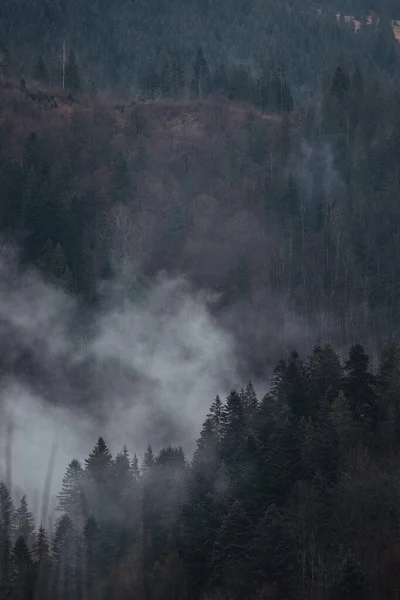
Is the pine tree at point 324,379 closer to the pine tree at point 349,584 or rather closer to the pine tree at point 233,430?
the pine tree at point 233,430

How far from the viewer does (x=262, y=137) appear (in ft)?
341

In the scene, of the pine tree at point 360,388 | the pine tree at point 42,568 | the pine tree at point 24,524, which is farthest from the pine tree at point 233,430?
the pine tree at point 24,524

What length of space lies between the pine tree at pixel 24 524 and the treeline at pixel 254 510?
14 cm

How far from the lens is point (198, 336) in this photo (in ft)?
288

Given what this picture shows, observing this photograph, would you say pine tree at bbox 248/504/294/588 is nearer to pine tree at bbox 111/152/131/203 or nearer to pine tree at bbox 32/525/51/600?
pine tree at bbox 32/525/51/600

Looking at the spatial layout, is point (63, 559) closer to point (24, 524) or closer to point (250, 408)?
point (24, 524)

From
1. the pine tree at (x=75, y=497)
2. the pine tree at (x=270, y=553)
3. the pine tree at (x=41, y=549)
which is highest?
the pine tree at (x=75, y=497)

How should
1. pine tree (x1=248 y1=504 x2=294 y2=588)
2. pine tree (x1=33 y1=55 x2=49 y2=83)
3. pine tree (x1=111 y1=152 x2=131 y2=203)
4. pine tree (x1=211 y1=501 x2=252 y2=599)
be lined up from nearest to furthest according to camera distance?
1. pine tree (x1=248 y1=504 x2=294 y2=588)
2. pine tree (x1=211 y1=501 x2=252 y2=599)
3. pine tree (x1=111 y1=152 x2=131 y2=203)
4. pine tree (x1=33 y1=55 x2=49 y2=83)

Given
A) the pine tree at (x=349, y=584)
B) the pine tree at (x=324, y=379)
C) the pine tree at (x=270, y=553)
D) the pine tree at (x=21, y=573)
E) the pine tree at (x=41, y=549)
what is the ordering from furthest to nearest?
the pine tree at (x=324, y=379) < the pine tree at (x=41, y=549) < the pine tree at (x=21, y=573) < the pine tree at (x=270, y=553) < the pine tree at (x=349, y=584)

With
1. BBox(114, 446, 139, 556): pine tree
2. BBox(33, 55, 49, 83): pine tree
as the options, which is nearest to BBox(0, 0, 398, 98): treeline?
BBox(33, 55, 49, 83): pine tree

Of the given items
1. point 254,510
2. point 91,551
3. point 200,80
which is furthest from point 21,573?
point 200,80

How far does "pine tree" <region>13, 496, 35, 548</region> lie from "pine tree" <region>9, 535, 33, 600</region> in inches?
276

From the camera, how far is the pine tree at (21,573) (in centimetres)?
5053

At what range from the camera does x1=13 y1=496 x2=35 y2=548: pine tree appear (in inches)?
2373
